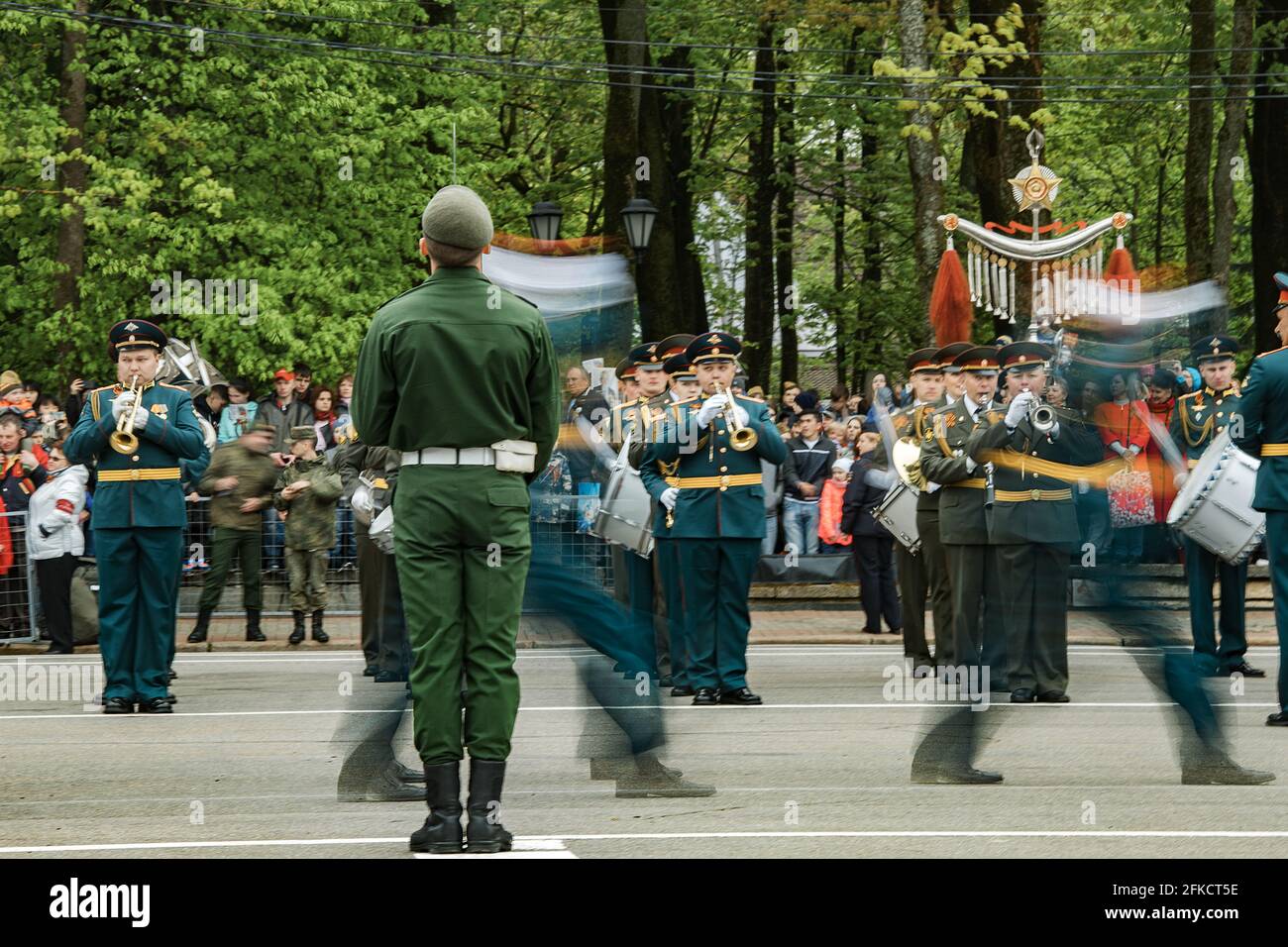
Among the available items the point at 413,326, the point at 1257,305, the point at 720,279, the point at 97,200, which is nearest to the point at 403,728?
the point at 413,326

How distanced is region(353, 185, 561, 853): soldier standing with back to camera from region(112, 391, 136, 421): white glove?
5287mm

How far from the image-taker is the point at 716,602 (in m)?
12.5

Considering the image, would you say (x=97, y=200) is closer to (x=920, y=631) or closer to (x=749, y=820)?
(x=920, y=631)

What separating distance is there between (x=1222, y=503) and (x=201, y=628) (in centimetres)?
901

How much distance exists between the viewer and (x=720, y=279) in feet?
136

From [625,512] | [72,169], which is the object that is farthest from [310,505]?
[72,169]

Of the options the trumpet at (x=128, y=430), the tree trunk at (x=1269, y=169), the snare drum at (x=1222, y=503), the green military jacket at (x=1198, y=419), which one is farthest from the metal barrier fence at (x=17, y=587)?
the tree trunk at (x=1269, y=169)

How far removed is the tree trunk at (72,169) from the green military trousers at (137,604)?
49.4 ft

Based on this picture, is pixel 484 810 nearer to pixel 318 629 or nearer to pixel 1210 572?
pixel 1210 572

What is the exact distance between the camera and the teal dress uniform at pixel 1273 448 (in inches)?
415

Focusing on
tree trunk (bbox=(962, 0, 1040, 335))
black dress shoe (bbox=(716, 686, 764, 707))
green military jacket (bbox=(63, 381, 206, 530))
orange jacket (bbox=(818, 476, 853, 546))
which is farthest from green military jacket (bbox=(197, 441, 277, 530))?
tree trunk (bbox=(962, 0, 1040, 335))

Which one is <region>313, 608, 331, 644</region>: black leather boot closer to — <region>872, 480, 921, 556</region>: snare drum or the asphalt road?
the asphalt road

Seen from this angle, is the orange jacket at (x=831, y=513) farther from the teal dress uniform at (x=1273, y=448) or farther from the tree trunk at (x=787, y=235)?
the tree trunk at (x=787, y=235)

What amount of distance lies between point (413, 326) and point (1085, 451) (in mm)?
4653
